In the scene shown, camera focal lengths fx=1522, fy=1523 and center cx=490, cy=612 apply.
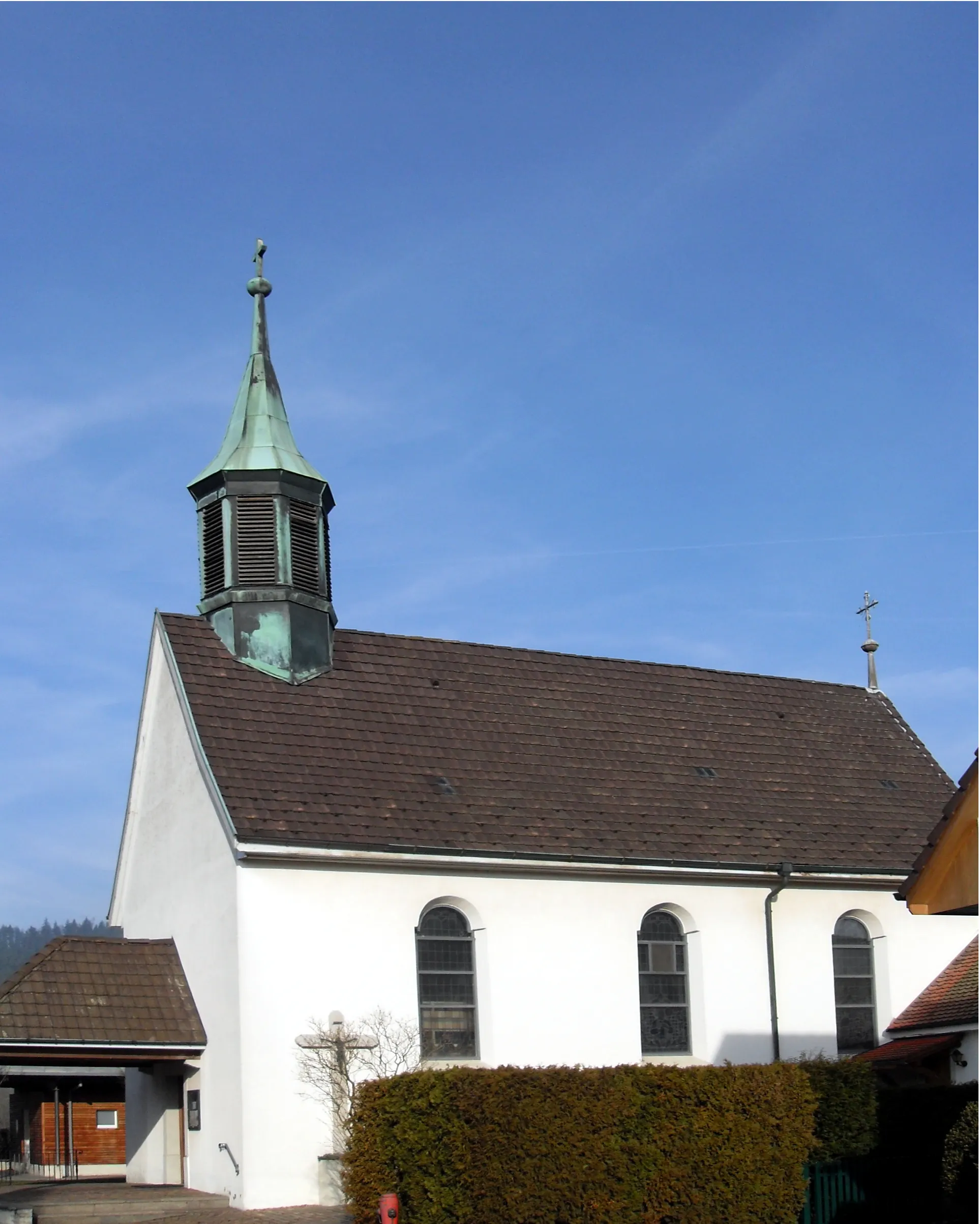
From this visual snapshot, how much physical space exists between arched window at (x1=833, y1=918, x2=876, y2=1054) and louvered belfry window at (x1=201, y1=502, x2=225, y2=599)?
1228 cm

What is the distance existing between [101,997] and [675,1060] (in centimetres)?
901

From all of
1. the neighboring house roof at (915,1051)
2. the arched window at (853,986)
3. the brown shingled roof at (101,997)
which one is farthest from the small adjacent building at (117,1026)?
A: the arched window at (853,986)

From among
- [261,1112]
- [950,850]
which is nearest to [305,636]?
[261,1112]

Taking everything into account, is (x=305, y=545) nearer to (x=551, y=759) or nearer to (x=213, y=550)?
(x=213, y=550)

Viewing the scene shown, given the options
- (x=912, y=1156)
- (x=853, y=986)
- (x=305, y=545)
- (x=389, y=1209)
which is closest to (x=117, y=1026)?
(x=389, y=1209)

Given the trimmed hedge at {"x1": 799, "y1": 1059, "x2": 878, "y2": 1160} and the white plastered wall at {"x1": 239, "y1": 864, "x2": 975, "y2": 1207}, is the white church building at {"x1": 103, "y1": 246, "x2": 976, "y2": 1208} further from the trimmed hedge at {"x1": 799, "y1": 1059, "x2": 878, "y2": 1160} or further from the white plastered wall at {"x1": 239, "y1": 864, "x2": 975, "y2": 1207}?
the trimmed hedge at {"x1": 799, "y1": 1059, "x2": 878, "y2": 1160}

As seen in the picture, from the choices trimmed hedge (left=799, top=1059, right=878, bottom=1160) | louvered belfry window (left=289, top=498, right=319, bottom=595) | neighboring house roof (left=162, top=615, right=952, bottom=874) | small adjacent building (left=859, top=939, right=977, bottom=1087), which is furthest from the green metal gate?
louvered belfry window (left=289, top=498, right=319, bottom=595)

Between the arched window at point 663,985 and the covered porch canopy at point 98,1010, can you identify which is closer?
the covered porch canopy at point 98,1010

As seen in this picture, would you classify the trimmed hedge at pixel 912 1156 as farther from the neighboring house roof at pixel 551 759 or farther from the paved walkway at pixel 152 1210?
the paved walkway at pixel 152 1210

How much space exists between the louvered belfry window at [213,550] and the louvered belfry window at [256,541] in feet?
1.18

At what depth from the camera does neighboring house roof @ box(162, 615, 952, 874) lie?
23.5 meters

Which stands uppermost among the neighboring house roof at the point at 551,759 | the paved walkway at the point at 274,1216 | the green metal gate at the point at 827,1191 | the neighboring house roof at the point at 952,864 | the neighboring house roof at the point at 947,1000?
the neighboring house roof at the point at 551,759

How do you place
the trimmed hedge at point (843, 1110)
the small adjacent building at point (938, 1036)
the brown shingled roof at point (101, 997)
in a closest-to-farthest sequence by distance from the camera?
the trimmed hedge at point (843, 1110)
the brown shingled roof at point (101, 997)
the small adjacent building at point (938, 1036)

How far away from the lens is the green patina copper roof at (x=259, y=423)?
27.0 meters
